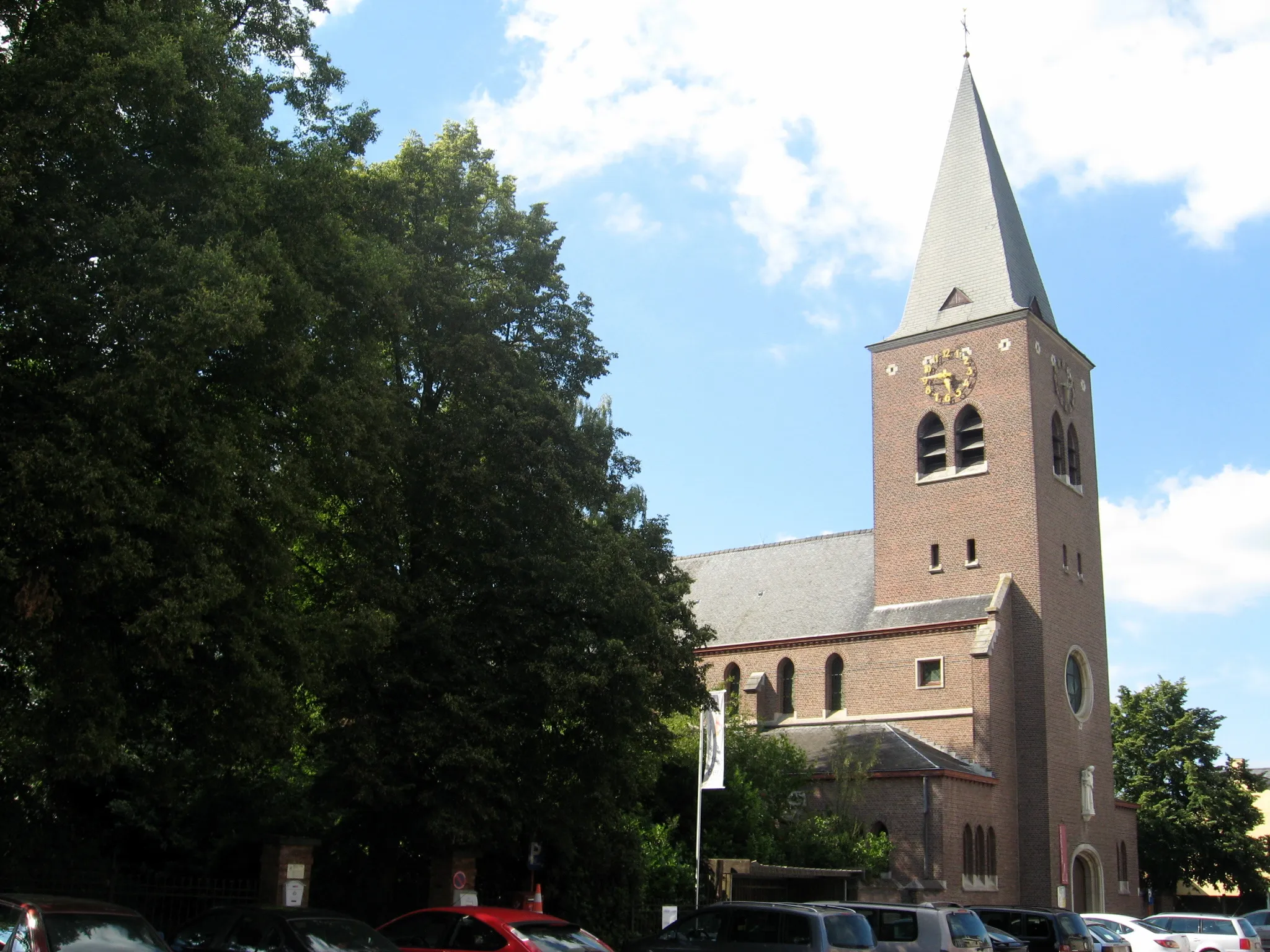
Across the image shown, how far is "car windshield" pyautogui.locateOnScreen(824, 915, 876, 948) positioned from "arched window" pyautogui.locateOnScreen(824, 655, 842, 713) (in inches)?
Answer: 961

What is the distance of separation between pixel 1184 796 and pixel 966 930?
3798cm

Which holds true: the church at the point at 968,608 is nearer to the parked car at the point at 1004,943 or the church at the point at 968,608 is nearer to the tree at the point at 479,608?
the parked car at the point at 1004,943

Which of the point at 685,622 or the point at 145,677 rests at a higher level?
the point at 685,622

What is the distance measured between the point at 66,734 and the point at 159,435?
341 centimetres

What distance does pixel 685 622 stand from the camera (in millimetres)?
22031

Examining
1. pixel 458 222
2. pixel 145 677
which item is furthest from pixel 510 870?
pixel 458 222

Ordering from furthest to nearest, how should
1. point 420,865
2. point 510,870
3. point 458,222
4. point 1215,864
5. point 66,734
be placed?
point 1215,864, point 458,222, point 510,870, point 420,865, point 66,734

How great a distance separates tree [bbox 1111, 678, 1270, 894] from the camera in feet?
156

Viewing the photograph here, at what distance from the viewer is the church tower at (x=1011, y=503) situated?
36.0 m

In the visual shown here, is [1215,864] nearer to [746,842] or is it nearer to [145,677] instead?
[746,842]

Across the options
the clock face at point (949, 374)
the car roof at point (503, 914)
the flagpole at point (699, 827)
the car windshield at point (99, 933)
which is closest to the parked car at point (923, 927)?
the flagpole at point (699, 827)

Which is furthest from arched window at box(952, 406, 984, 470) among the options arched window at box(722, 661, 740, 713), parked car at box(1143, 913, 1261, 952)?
parked car at box(1143, 913, 1261, 952)

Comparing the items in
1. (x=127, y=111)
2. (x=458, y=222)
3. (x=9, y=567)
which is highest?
(x=458, y=222)

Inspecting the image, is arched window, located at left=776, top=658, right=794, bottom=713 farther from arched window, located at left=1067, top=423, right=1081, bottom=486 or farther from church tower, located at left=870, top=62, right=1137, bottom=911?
arched window, located at left=1067, top=423, right=1081, bottom=486
